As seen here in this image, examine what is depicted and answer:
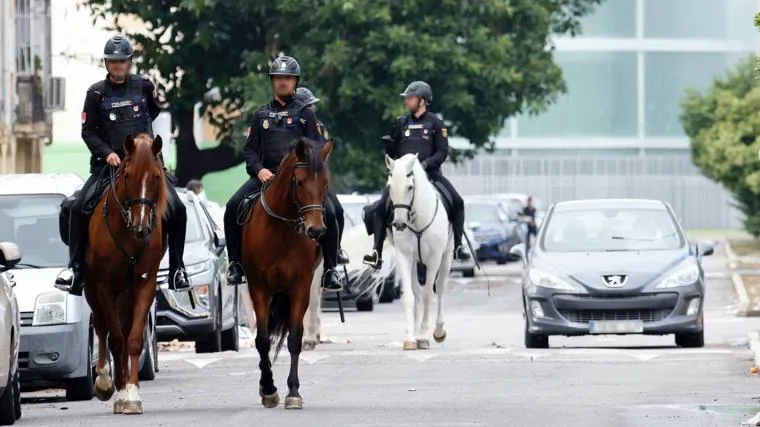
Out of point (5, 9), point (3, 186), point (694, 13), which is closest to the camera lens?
point (3, 186)

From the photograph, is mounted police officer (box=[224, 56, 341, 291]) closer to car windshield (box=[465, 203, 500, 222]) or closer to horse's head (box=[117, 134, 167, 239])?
horse's head (box=[117, 134, 167, 239])

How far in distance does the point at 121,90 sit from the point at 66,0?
1850 inches

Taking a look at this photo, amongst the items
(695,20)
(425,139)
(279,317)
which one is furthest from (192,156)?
(695,20)

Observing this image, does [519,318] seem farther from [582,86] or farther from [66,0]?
[582,86]

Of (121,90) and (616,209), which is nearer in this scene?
(121,90)

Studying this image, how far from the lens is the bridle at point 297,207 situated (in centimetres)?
1552

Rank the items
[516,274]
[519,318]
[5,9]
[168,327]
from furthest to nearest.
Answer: [516,274] → [5,9] → [519,318] → [168,327]

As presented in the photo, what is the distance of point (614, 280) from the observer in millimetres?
22906

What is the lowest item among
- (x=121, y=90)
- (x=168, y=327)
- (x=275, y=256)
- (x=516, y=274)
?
(x=516, y=274)

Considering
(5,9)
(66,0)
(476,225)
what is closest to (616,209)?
(5,9)

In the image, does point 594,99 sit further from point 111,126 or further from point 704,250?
point 111,126

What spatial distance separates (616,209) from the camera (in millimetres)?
24375

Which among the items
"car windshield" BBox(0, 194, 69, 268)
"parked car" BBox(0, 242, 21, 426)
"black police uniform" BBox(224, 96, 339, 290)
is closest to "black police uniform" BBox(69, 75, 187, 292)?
"black police uniform" BBox(224, 96, 339, 290)

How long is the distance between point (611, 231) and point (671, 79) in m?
71.6
